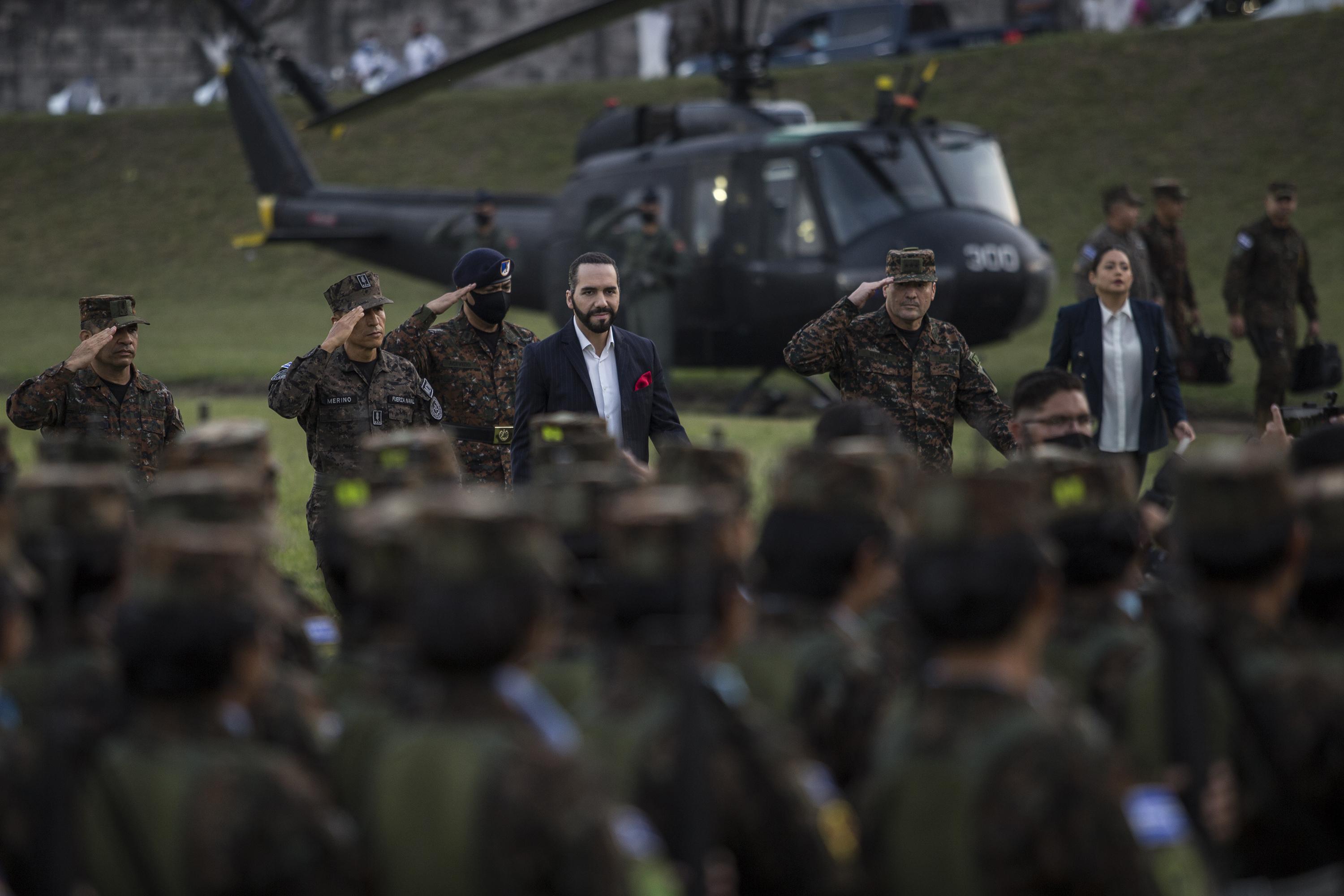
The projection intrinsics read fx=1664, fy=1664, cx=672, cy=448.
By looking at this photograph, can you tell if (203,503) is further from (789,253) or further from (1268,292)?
(789,253)

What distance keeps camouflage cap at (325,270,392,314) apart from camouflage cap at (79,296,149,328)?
83cm

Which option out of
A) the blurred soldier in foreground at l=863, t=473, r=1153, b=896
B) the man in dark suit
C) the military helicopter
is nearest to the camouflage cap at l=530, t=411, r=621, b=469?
the man in dark suit

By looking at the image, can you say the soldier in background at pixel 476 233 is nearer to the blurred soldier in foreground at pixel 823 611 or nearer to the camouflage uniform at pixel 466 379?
the camouflage uniform at pixel 466 379

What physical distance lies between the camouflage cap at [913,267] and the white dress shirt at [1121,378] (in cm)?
130

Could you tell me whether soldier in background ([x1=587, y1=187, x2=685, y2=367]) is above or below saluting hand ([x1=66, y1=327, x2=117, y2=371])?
below

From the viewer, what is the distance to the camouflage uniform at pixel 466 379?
7.59 meters

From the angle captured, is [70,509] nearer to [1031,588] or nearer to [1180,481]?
[1031,588]

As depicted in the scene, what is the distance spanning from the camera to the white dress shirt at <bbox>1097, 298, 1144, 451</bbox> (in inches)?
313

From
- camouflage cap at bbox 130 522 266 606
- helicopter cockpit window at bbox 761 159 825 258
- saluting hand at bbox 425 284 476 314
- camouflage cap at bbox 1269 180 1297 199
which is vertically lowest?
helicopter cockpit window at bbox 761 159 825 258

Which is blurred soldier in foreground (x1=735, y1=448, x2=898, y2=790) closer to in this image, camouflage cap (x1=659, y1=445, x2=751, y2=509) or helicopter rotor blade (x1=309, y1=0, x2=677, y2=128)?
camouflage cap (x1=659, y1=445, x2=751, y2=509)

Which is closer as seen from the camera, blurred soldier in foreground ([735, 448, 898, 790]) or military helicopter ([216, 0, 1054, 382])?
blurred soldier in foreground ([735, 448, 898, 790])

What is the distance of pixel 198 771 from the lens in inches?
104

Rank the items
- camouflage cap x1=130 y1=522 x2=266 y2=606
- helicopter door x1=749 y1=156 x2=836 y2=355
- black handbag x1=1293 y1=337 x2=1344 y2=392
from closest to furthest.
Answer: camouflage cap x1=130 y1=522 x2=266 y2=606
black handbag x1=1293 y1=337 x2=1344 y2=392
helicopter door x1=749 y1=156 x2=836 y2=355

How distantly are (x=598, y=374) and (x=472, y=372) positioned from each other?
861 mm
